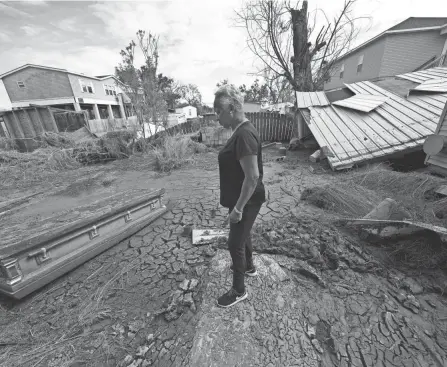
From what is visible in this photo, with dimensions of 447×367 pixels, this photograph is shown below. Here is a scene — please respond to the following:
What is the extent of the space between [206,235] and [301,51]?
37.2 feet

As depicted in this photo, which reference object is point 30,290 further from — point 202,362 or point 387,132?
point 387,132

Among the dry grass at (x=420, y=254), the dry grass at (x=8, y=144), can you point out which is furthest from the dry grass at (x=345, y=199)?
the dry grass at (x=8, y=144)

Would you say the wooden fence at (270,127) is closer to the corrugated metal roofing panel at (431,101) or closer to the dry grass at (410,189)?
the corrugated metal roofing panel at (431,101)

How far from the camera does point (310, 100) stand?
319 inches

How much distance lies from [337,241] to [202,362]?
2.23 m

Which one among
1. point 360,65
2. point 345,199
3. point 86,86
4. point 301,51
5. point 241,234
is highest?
point 86,86

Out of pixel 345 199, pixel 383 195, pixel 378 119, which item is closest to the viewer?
pixel 345 199

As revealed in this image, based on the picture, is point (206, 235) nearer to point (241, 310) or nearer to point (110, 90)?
point (241, 310)

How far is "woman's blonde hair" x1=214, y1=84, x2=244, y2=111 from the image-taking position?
1616 mm

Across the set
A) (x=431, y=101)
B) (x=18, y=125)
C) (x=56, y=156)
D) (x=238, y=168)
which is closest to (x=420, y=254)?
(x=238, y=168)

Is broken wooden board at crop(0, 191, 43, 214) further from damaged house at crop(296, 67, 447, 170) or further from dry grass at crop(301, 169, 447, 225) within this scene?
damaged house at crop(296, 67, 447, 170)

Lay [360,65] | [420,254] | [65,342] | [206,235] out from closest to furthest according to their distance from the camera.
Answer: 1. [65,342]
2. [420,254]
3. [206,235]
4. [360,65]

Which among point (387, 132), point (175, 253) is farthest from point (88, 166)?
point (387, 132)

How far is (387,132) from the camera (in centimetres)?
549
